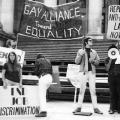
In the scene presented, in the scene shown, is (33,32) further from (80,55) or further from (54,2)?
(54,2)

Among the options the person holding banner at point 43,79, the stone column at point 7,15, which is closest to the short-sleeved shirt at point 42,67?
the person holding banner at point 43,79

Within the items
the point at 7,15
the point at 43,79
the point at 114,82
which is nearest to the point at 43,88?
the point at 43,79

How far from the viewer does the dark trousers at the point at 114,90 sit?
9.94 meters

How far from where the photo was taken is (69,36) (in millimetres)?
13562

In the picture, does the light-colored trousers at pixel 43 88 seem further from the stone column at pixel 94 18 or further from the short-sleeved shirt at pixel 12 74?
the stone column at pixel 94 18

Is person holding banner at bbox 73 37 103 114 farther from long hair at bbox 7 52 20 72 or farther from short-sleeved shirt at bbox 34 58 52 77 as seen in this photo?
long hair at bbox 7 52 20 72

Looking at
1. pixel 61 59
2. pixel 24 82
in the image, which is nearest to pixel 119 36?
pixel 24 82

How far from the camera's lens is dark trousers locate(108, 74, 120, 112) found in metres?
9.94

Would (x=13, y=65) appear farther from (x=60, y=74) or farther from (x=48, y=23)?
(x=60, y=74)

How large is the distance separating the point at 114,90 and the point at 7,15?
64.3ft

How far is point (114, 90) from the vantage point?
32.8 feet

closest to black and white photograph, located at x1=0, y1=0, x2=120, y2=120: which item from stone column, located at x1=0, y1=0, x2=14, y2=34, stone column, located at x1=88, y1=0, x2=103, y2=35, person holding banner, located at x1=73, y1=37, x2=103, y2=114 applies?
person holding banner, located at x1=73, y1=37, x2=103, y2=114

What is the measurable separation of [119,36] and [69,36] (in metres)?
2.55

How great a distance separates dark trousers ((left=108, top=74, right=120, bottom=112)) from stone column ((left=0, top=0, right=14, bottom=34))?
60.4 feet
